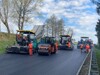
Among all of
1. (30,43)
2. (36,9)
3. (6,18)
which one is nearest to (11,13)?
(6,18)

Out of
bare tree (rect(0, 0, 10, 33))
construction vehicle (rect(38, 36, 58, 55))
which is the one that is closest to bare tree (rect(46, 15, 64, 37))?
bare tree (rect(0, 0, 10, 33))

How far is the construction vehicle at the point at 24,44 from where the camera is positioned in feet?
115

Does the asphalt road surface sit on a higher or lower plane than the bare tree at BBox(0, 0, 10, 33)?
lower

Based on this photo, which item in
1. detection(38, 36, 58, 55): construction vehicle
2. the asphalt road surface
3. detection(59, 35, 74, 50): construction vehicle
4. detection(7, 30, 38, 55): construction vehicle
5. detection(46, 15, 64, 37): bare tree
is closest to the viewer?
the asphalt road surface

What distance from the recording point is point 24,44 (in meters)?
37.3

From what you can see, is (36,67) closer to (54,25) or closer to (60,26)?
(54,25)

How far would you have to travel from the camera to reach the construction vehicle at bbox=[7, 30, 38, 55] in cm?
3519

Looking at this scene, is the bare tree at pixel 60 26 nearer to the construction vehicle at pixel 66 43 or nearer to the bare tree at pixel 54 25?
the bare tree at pixel 54 25

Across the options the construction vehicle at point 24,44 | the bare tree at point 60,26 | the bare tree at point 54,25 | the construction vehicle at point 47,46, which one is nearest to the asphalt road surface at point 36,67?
the construction vehicle at point 47,46

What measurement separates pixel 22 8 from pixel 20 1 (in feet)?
5.06

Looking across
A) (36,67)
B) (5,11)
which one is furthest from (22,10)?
(36,67)

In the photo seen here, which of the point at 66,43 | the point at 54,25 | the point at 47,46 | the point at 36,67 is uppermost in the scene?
the point at 54,25

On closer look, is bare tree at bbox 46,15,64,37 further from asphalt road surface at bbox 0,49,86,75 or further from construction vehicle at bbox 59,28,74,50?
asphalt road surface at bbox 0,49,86,75

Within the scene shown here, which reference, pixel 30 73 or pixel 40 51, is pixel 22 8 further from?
pixel 30 73
